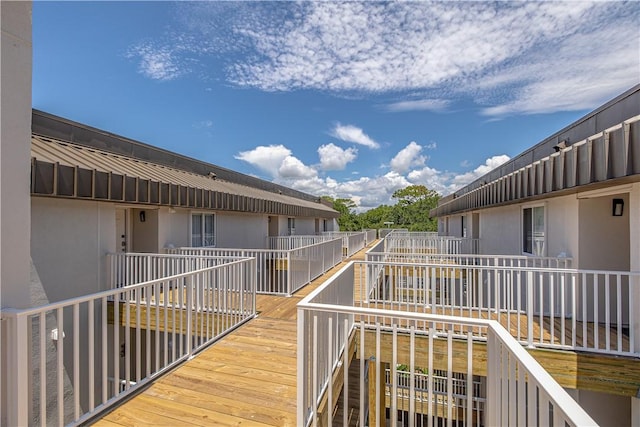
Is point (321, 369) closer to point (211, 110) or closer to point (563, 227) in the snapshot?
point (563, 227)

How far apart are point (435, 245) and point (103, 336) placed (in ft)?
34.6

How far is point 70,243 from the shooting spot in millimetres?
5543

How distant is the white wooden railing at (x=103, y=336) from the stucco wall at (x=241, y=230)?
4110 millimetres

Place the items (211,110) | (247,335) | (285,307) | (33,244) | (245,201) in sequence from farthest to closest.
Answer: (211,110)
(245,201)
(285,307)
(33,244)
(247,335)

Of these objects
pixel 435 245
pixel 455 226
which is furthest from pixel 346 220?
pixel 435 245

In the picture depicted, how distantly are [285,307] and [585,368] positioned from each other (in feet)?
15.9

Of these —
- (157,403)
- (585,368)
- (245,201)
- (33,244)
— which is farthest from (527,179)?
(33,244)

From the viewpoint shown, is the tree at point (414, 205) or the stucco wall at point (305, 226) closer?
the stucco wall at point (305, 226)

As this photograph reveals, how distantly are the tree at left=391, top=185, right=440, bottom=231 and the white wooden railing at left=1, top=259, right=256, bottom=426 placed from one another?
A: 37159 millimetres

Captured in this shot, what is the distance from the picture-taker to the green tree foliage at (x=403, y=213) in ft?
134

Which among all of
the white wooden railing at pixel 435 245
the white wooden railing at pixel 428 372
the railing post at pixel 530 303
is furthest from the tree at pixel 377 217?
the white wooden railing at pixel 428 372

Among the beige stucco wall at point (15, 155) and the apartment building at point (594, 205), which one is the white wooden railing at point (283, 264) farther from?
the apartment building at point (594, 205)

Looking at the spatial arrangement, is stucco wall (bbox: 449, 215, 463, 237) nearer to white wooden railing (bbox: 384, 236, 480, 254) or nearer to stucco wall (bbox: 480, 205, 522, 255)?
stucco wall (bbox: 480, 205, 522, 255)

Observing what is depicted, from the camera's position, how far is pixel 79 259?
5.73 metres
